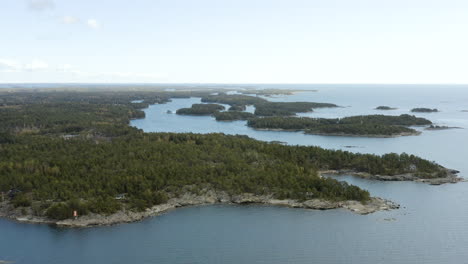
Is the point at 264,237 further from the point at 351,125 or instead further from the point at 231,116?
the point at 231,116

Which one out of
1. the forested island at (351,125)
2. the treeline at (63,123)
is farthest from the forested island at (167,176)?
the forested island at (351,125)

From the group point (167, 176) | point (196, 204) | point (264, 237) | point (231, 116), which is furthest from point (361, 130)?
point (264, 237)

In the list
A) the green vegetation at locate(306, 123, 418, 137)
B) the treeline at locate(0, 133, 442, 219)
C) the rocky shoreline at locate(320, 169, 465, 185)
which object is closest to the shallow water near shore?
the treeline at locate(0, 133, 442, 219)

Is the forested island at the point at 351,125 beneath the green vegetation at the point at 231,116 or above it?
above

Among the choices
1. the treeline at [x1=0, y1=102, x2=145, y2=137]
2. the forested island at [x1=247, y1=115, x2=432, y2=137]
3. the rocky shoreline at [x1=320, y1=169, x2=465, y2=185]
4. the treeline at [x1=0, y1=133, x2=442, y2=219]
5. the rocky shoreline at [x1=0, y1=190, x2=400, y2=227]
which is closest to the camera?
the rocky shoreline at [x1=0, y1=190, x2=400, y2=227]

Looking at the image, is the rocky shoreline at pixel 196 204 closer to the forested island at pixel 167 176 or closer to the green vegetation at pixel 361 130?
the forested island at pixel 167 176

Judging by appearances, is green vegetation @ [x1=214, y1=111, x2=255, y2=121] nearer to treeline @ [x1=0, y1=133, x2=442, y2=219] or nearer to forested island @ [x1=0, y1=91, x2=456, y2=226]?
forested island @ [x1=0, y1=91, x2=456, y2=226]

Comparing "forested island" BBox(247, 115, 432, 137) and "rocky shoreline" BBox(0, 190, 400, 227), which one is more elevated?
"forested island" BBox(247, 115, 432, 137)
